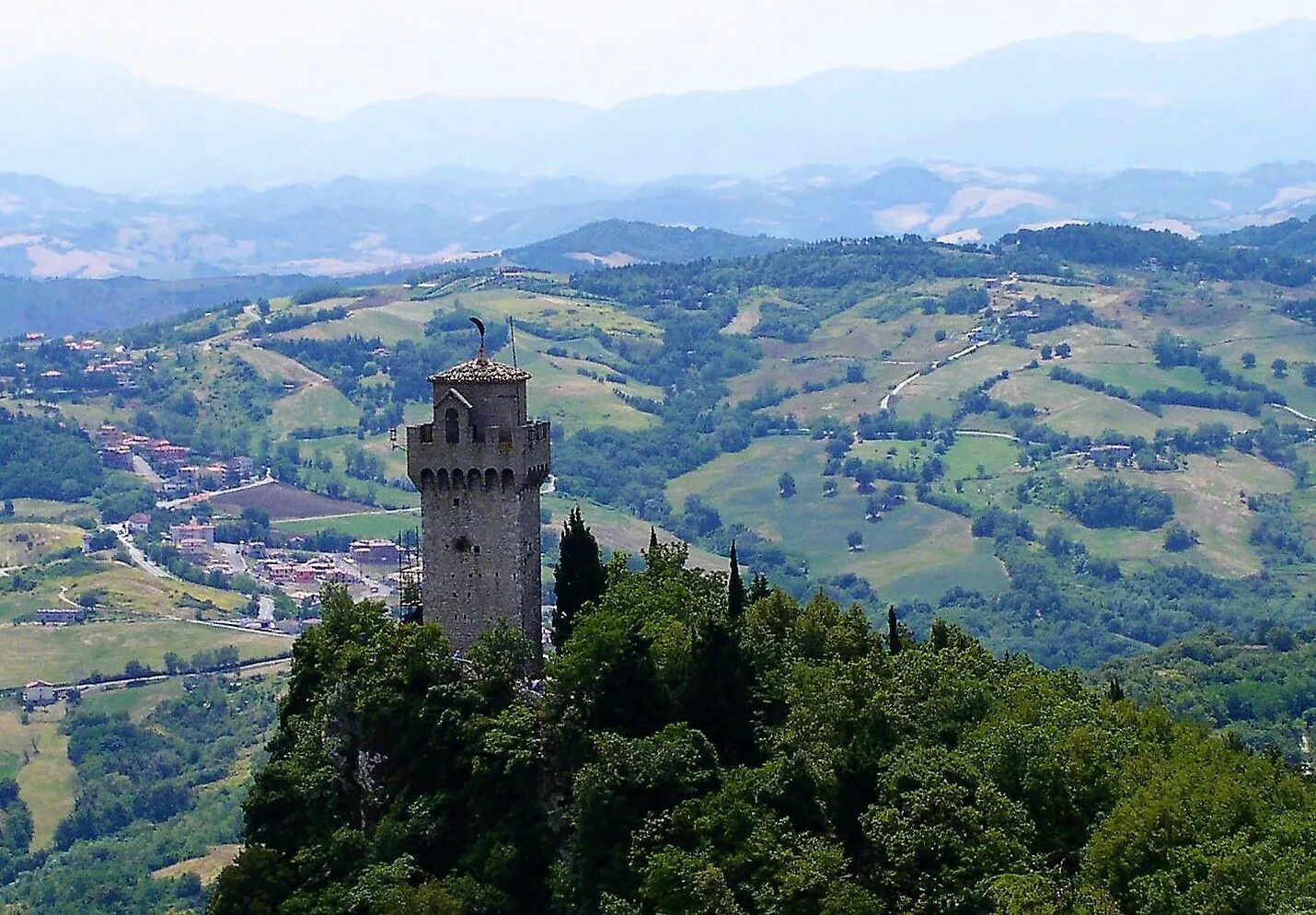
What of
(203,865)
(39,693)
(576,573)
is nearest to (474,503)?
(576,573)

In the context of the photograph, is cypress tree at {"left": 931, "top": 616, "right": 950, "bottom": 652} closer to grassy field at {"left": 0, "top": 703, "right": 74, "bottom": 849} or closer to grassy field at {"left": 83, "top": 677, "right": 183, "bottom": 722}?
grassy field at {"left": 0, "top": 703, "right": 74, "bottom": 849}

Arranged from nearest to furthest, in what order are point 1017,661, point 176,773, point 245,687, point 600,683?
point 600,683, point 1017,661, point 176,773, point 245,687

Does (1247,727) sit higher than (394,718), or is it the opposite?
(394,718)

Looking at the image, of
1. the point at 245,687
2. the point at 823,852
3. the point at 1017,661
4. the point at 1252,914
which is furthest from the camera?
the point at 245,687

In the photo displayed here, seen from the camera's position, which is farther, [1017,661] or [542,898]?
[1017,661]

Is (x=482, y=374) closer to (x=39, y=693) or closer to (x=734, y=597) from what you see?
(x=734, y=597)

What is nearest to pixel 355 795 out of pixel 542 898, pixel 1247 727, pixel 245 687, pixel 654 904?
pixel 542 898

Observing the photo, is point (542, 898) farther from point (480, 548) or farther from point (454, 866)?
point (480, 548)

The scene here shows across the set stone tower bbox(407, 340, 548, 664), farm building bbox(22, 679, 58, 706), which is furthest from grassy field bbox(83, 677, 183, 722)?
stone tower bbox(407, 340, 548, 664)
